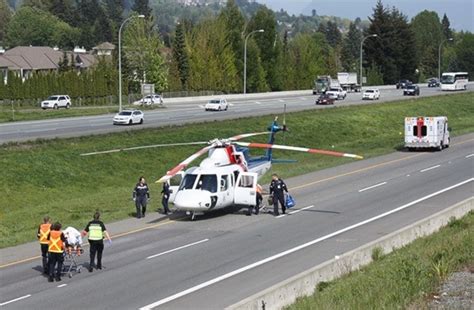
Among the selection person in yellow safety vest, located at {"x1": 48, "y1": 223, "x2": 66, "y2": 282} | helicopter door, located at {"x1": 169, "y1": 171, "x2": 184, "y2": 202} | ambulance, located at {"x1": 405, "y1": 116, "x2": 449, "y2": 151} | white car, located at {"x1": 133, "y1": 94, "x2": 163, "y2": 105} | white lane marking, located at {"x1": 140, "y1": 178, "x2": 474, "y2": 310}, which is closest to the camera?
white lane marking, located at {"x1": 140, "y1": 178, "x2": 474, "y2": 310}

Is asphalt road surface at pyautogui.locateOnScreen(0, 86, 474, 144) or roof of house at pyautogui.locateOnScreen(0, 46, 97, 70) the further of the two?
roof of house at pyautogui.locateOnScreen(0, 46, 97, 70)

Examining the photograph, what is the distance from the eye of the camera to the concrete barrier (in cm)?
1581

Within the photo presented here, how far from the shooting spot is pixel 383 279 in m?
18.0

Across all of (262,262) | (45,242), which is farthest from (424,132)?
(45,242)

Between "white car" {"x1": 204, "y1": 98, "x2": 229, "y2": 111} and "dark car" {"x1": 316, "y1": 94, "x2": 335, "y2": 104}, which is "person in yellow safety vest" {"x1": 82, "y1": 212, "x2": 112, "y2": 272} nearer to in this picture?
"white car" {"x1": 204, "y1": 98, "x2": 229, "y2": 111}

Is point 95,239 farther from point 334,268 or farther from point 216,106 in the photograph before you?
point 216,106

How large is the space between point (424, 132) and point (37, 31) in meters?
146

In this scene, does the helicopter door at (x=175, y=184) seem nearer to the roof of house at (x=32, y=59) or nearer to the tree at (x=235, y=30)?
the tree at (x=235, y=30)

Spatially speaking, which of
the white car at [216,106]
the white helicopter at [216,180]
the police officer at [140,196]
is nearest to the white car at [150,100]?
the white car at [216,106]

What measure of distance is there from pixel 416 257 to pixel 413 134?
3515 cm

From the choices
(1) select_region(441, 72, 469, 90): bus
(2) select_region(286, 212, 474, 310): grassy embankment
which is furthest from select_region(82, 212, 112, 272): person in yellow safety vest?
(1) select_region(441, 72, 469, 90): bus

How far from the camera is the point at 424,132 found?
53906 millimetres

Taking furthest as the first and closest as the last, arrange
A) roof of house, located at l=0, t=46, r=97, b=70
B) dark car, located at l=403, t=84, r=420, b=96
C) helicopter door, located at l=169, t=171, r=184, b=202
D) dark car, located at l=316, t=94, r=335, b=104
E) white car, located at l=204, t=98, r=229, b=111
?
roof of house, located at l=0, t=46, r=97, b=70 → dark car, located at l=403, t=84, r=420, b=96 → dark car, located at l=316, t=94, r=335, b=104 → white car, located at l=204, t=98, r=229, b=111 → helicopter door, located at l=169, t=171, r=184, b=202

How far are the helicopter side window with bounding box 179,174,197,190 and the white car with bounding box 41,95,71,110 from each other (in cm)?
5765
